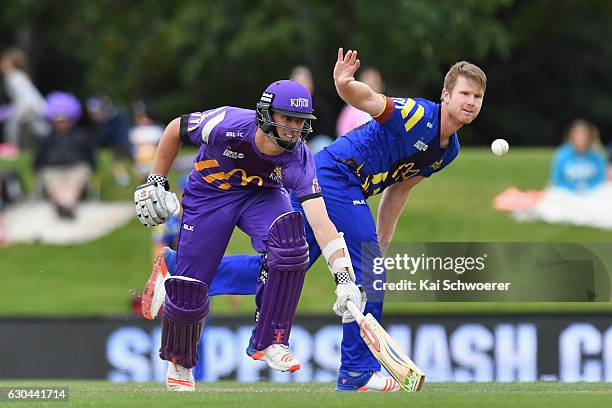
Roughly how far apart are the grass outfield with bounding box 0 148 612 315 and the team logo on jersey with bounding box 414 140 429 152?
603 centimetres

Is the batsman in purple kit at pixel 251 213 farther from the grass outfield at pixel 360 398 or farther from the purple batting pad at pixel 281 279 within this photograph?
the grass outfield at pixel 360 398

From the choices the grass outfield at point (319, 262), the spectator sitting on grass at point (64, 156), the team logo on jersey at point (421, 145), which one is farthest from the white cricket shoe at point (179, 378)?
the spectator sitting on grass at point (64, 156)

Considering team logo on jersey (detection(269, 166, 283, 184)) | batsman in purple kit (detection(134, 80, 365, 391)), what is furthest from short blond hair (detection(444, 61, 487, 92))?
team logo on jersey (detection(269, 166, 283, 184))

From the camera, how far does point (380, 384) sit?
7480 mm

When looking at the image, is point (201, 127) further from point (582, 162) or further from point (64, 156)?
point (64, 156)

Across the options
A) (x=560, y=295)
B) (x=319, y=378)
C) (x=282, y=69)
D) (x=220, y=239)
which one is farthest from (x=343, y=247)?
(x=282, y=69)

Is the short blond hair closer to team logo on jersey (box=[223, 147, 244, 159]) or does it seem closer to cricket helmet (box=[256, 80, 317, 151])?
cricket helmet (box=[256, 80, 317, 151])

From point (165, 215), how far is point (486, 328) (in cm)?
483

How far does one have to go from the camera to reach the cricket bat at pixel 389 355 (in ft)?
22.5

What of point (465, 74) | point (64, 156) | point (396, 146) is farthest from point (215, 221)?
point (64, 156)

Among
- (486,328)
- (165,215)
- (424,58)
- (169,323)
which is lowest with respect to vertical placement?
(169,323)

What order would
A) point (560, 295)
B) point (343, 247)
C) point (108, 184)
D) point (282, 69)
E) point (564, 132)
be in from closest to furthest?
point (343, 247) < point (560, 295) < point (108, 184) < point (282, 69) < point (564, 132)

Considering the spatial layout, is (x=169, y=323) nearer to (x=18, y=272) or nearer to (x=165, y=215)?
(x=165, y=215)

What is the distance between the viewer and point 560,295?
820 centimetres
